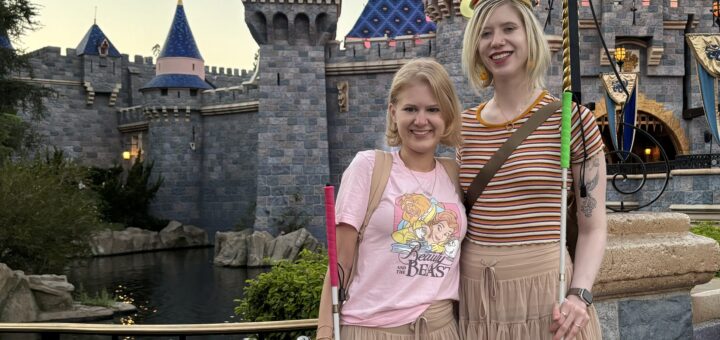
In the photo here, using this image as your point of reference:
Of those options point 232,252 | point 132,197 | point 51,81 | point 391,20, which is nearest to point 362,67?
point 391,20

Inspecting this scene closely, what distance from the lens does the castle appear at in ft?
61.8

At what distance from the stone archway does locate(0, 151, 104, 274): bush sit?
1390 centimetres

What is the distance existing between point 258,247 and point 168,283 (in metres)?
3.04

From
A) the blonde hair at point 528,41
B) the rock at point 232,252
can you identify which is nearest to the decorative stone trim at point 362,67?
the rock at point 232,252

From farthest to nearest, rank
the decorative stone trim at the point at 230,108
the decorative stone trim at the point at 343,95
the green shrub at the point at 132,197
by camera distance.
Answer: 1. the green shrub at the point at 132,197
2. the decorative stone trim at the point at 230,108
3. the decorative stone trim at the point at 343,95

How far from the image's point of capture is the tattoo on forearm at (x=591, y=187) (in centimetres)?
200

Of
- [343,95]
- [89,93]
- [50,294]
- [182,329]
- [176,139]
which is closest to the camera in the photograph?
[182,329]

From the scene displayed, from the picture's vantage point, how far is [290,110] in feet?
67.4

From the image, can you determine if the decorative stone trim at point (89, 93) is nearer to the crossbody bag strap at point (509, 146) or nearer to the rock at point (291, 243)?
the rock at point (291, 243)

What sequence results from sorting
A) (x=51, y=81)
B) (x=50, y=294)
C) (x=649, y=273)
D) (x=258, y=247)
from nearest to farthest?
1. (x=649, y=273)
2. (x=50, y=294)
3. (x=258, y=247)
4. (x=51, y=81)

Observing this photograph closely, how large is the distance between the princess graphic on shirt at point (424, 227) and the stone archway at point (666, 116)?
18223 millimetres

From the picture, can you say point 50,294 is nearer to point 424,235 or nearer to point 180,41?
point 424,235

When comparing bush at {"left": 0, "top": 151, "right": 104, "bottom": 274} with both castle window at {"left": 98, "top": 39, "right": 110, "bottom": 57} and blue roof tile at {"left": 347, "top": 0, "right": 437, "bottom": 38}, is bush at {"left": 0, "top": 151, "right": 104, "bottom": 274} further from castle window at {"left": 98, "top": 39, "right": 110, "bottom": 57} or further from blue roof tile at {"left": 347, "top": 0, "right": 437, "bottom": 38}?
castle window at {"left": 98, "top": 39, "right": 110, "bottom": 57}

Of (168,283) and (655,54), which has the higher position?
(655,54)
